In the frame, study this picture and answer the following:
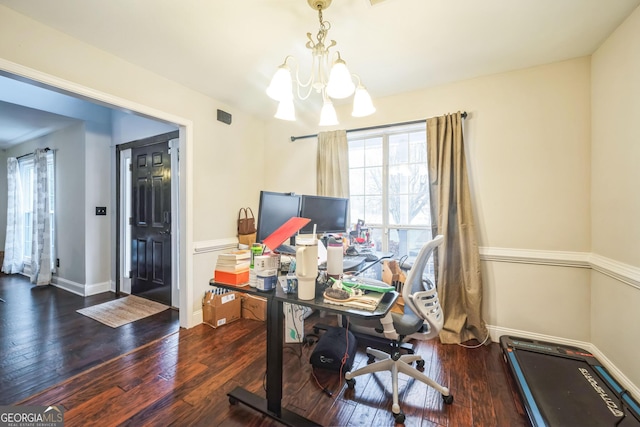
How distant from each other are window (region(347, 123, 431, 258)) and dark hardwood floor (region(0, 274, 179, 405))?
2.41 m

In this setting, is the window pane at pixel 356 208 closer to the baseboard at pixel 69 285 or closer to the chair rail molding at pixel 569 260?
the chair rail molding at pixel 569 260

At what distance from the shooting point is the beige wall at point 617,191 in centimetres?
160

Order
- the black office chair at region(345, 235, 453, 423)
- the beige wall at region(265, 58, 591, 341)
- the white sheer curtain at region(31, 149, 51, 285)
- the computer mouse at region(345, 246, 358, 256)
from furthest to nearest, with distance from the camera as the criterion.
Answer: the white sheer curtain at region(31, 149, 51, 285), the computer mouse at region(345, 246, 358, 256), the beige wall at region(265, 58, 591, 341), the black office chair at region(345, 235, 453, 423)

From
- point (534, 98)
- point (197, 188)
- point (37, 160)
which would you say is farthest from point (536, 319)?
point (37, 160)

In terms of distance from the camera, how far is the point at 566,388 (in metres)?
1.59

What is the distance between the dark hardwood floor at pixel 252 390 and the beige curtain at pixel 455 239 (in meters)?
0.21

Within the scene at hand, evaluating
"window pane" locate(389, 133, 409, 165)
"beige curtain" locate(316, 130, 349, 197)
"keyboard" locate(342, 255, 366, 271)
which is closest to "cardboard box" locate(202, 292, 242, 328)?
"keyboard" locate(342, 255, 366, 271)

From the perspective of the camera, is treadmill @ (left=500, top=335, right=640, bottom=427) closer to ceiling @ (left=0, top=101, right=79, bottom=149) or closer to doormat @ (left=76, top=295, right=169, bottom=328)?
doormat @ (left=76, top=295, right=169, bottom=328)

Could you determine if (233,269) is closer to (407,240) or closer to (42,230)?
(407,240)

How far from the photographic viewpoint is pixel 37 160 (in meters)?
4.05

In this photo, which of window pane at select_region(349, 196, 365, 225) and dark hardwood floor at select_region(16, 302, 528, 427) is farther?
window pane at select_region(349, 196, 365, 225)

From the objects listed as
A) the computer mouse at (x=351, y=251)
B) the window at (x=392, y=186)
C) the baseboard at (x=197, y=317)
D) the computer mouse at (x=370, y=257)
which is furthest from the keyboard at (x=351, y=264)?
the baseboard at (x=197, y=317)

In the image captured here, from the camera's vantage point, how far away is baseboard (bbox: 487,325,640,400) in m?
1.62

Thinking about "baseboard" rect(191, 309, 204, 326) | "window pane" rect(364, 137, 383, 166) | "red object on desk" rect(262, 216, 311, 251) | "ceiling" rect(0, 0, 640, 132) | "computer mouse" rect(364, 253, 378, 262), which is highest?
"ceiling" rect(0, 0, 640, 132)
